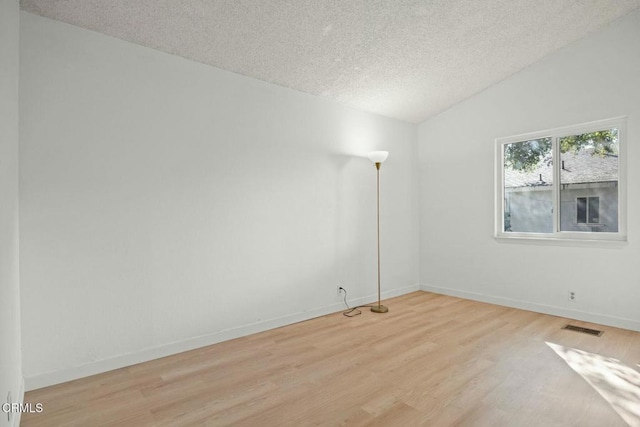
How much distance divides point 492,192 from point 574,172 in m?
0.87

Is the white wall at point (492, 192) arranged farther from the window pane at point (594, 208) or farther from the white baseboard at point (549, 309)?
the window pane at point (594, 208)

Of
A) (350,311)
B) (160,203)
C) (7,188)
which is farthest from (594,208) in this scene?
(7,188)

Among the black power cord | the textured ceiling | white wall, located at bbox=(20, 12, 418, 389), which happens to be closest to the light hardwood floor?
white wall, located at bbox=(20, 12, 418, 389)

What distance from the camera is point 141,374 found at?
2.47 metres

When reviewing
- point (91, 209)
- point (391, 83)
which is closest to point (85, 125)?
point (91, 209)

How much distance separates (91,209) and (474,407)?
Result: 2834 millimetres

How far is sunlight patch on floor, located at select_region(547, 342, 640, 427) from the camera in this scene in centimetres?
200

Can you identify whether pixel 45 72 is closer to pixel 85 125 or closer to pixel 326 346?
pixel 85 125

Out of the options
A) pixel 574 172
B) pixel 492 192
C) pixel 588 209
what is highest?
pixel 574 172

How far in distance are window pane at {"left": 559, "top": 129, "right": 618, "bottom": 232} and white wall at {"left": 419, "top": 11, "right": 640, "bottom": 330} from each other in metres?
0.19

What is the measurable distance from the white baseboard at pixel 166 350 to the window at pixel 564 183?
8.15 ft

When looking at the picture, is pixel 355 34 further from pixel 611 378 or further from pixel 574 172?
pixel 611 378

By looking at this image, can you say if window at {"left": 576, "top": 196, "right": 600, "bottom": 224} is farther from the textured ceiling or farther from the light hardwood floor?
the textured ceiling

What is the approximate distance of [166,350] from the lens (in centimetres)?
279
